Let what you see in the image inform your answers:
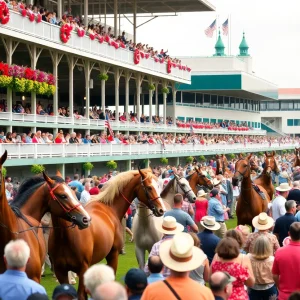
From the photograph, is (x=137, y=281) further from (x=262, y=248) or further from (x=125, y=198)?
(x=125, y=198)

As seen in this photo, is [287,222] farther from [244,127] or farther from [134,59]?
[244,127]

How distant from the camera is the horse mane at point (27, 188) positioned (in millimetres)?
10945

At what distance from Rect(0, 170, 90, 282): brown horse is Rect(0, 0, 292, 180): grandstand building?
17026 mm

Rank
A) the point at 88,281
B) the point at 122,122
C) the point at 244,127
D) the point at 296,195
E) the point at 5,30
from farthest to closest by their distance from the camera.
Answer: the point at 244,127
the point at 122,122
the point at 5,30
the point at 296,195
the point at 88,281

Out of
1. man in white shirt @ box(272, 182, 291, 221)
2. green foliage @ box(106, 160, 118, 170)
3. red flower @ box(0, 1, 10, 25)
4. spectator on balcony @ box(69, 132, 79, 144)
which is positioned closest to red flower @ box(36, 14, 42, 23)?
red flower @ box(0, 1, 10, 25)

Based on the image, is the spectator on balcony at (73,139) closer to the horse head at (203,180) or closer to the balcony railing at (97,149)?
the balcony railing at (97,149)

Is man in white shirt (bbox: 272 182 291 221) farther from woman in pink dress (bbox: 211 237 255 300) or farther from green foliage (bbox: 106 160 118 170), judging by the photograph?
green foliage (bbox: 106 160 118 170)

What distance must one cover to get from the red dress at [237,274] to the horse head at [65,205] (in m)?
2.40

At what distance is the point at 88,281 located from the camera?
655 centimetres

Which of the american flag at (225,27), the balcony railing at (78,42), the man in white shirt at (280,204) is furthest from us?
the american flag at (225,27)

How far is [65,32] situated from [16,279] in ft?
99.0

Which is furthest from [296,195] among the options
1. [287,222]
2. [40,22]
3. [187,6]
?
[187,6]

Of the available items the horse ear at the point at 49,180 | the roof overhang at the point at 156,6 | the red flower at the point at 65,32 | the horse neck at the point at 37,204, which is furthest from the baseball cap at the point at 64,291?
the roof overhang at the point at 156,6

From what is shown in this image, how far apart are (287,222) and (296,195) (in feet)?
15.0
